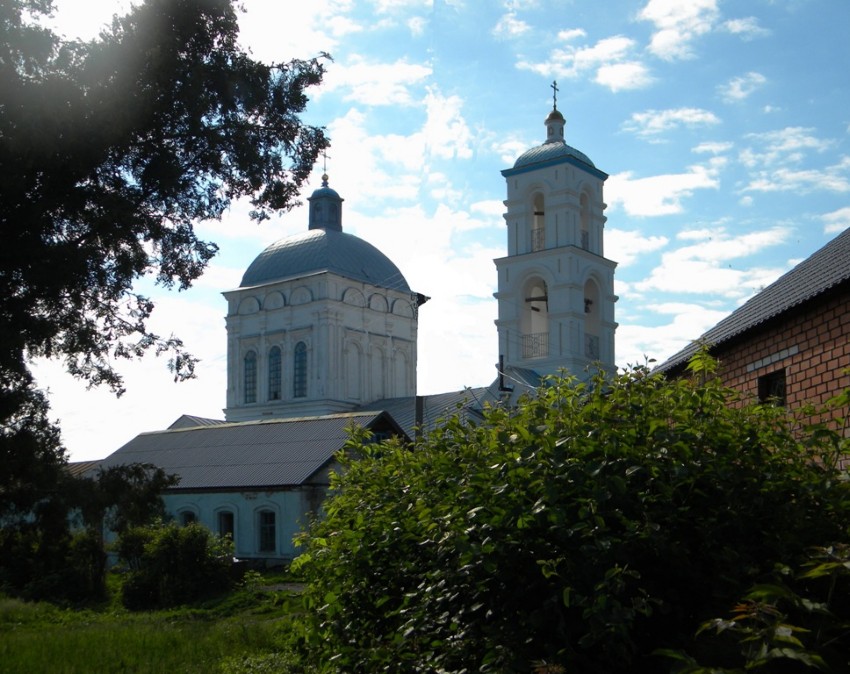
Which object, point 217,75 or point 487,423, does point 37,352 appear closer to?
point 217,75

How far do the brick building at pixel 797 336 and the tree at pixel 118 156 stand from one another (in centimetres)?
560

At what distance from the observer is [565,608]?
5.47 meters

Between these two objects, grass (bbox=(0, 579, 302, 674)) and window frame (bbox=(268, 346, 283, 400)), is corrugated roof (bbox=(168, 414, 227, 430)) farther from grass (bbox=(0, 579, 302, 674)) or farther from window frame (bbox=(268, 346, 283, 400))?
grass (bbox=(0, 579, 302, 674))

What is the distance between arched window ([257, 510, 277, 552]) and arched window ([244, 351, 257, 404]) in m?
18.9

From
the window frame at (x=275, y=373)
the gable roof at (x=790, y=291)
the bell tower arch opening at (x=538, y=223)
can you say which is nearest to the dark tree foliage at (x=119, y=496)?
the gable roof at (x=790, y=291)

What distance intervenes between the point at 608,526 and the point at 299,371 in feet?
139

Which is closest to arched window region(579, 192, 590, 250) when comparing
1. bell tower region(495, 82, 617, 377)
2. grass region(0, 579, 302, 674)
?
bell tower region(495, 82, 617, 377)

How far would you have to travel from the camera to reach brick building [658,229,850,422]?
9.70 m

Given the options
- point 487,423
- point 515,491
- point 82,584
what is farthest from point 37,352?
point 82,584

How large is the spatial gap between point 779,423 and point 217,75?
7884 mm

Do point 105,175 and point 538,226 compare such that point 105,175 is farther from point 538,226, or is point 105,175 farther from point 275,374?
point 275,374

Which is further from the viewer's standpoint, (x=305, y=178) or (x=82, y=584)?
(x=82, y=584)

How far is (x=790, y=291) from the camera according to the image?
36.5ft

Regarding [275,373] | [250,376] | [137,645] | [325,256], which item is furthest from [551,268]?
[137,645]
